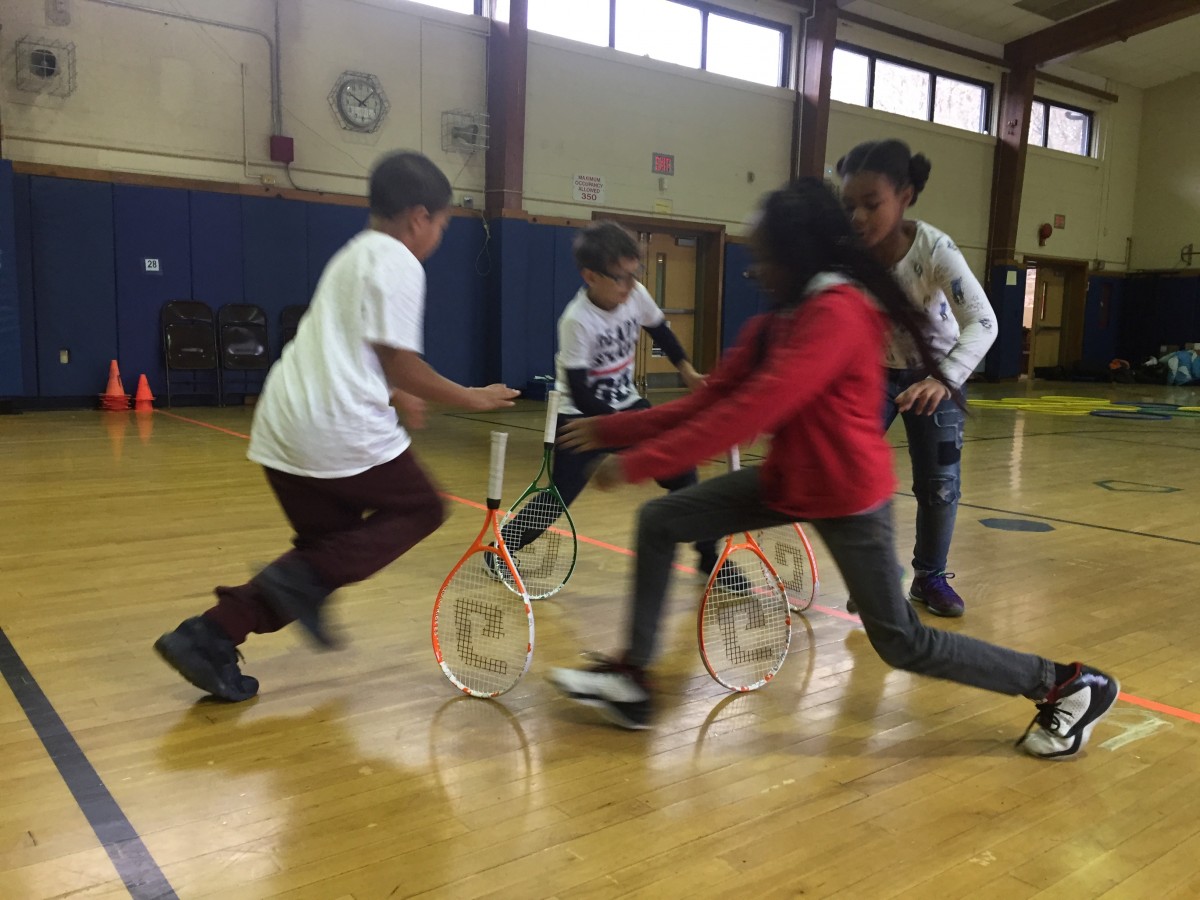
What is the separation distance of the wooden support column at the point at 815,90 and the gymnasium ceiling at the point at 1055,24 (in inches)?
22.2

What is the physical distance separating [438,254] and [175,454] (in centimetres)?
609

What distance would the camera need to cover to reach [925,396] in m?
3.04

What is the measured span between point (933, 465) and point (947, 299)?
24.0 inches

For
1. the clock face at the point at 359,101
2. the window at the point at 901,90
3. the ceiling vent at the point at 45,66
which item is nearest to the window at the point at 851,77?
the window at the point at 901,90

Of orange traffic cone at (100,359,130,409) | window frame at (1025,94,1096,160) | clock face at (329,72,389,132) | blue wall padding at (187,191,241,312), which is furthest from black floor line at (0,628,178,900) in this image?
window frame at (1025,94,1096,160)

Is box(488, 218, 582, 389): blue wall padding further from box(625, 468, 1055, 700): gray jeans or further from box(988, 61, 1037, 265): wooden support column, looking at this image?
box(625, 468, 1055, 700): gray jeans

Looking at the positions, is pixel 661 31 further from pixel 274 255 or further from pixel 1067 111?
pixel 1067 111

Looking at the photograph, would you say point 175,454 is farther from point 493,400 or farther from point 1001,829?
point 1001,829

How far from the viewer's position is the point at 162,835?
1.86 metres

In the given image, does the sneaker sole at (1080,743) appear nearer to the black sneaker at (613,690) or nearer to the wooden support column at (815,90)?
the black sneaker at (613,690)

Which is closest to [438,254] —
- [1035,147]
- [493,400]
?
[493,400]

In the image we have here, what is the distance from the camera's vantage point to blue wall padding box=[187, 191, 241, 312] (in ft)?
A: 34.7

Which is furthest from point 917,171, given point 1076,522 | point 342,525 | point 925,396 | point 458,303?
point 458,303

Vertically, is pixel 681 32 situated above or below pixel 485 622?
above
